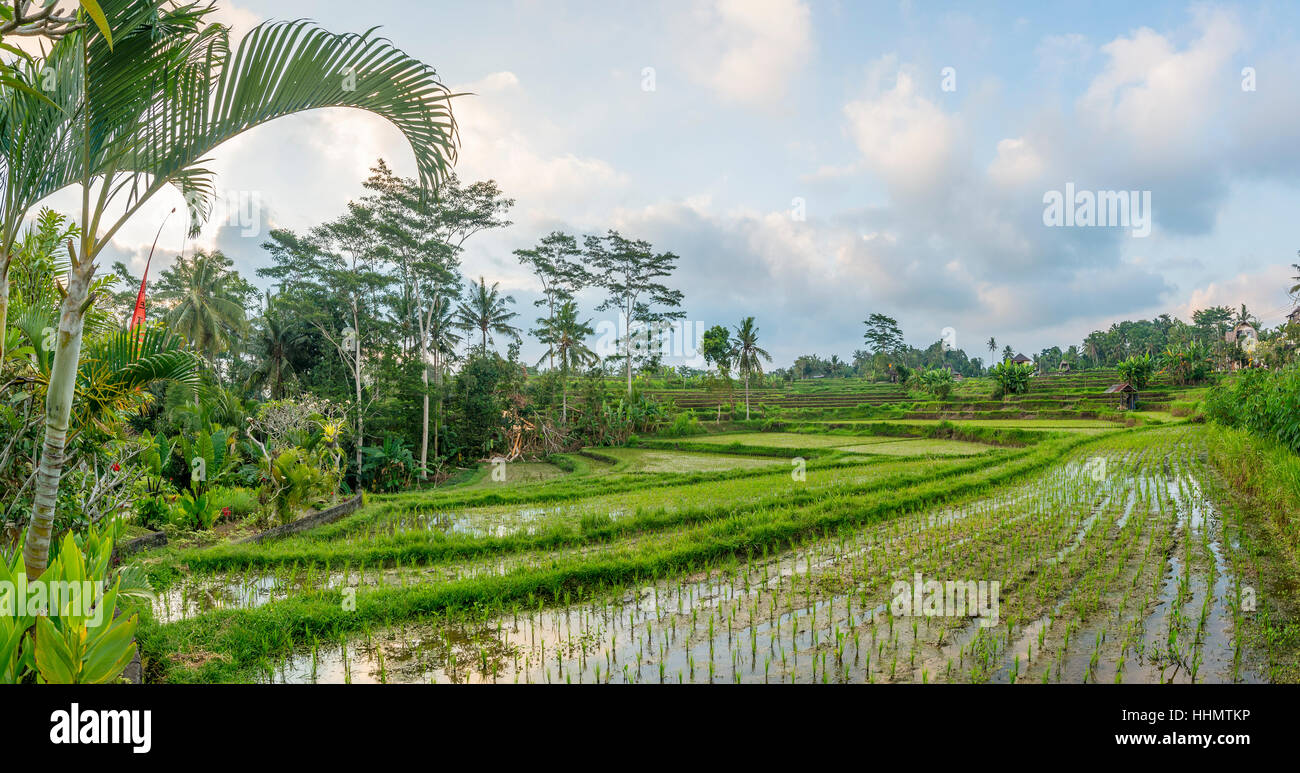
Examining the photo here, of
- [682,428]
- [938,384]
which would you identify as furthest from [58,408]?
[938,384]

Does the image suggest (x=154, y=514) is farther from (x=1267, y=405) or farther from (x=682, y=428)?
(x=682, y=428)

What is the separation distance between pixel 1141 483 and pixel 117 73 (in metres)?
14.2

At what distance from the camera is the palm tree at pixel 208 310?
69.5ft

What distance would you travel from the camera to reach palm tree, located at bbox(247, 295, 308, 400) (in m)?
19.4

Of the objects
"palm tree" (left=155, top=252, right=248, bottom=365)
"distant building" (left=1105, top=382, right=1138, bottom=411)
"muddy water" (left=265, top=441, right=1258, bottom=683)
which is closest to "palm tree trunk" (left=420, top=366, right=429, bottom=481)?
"palm tree" (left=155, top=252, right=248, bottom=365)

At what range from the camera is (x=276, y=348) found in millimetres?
19719

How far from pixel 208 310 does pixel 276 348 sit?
393 centimetres

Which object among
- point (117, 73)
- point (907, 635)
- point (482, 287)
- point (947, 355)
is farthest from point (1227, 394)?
point (947, 355)

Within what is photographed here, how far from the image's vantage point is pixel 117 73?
281 cm

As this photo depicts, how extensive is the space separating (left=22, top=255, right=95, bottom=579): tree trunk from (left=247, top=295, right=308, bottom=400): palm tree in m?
18.5

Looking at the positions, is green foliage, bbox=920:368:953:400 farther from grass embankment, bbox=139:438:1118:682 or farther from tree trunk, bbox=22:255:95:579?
tree trunk, bbox=22:255:95:579

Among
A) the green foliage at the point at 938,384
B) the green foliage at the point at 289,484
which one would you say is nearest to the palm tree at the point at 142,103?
the green foliage at the point at 289,484

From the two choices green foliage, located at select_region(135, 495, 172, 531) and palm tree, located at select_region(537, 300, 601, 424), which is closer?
green foliage, located at select_region(135, 495, 172, 531)
